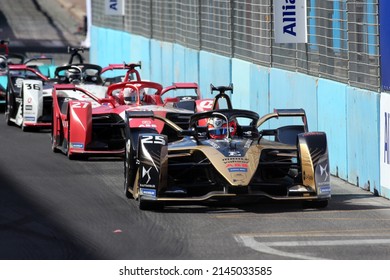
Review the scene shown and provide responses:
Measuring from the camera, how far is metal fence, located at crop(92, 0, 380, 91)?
1588 centimetres

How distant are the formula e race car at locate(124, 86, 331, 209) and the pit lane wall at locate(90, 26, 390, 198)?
3.70 ft

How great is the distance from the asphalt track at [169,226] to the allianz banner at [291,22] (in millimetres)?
2685

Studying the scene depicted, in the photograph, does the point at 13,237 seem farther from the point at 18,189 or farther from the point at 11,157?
the point at 11,157

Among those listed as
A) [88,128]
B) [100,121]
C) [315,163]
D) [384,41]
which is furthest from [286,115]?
[100,121]

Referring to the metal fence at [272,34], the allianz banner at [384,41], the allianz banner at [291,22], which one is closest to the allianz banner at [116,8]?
the metal fence at [272,34]

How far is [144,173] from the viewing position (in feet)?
43.6

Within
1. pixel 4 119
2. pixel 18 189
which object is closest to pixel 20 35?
pixel 4 119

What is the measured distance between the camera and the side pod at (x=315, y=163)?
13367 millimetres

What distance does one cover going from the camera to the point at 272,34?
805 inches

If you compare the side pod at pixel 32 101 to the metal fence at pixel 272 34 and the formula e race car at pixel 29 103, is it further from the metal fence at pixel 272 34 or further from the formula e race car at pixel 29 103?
the metal fence at pixel 272 34

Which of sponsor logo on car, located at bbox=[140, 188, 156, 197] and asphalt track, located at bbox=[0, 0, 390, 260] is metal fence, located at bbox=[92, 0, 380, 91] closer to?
asphalt track, located at bbox=[0, 0, 390, 260]

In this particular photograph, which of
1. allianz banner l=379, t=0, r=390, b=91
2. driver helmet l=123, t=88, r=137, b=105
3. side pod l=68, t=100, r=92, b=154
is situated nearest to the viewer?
allianz banner l=379, t=0, r=390, b=91

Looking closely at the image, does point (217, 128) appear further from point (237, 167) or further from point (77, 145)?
point (77, 145)

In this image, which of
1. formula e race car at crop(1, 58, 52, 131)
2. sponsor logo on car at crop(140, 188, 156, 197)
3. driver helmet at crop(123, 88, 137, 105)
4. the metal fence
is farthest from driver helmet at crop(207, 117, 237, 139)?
formula e race car at crop(1, 58, 52, 131)
